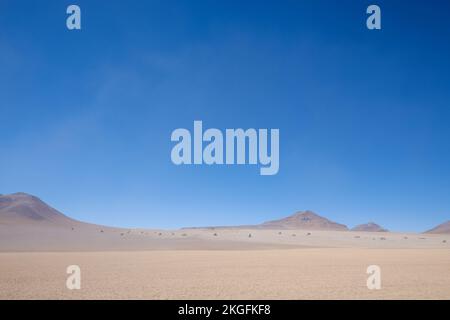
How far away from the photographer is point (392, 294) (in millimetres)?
17672

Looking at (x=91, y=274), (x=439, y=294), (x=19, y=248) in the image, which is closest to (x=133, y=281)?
(x=91, y=274)

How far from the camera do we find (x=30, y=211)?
150 m

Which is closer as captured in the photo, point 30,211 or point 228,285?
point 228,285

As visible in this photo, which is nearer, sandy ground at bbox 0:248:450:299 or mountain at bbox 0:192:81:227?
sandy ground at bbox 0:248:450:299

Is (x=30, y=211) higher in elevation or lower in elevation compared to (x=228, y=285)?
lower

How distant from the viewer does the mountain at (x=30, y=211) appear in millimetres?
138425

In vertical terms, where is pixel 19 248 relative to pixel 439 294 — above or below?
below

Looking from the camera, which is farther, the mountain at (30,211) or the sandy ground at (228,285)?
the mountain at (30,211)

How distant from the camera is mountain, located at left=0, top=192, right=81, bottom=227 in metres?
138
